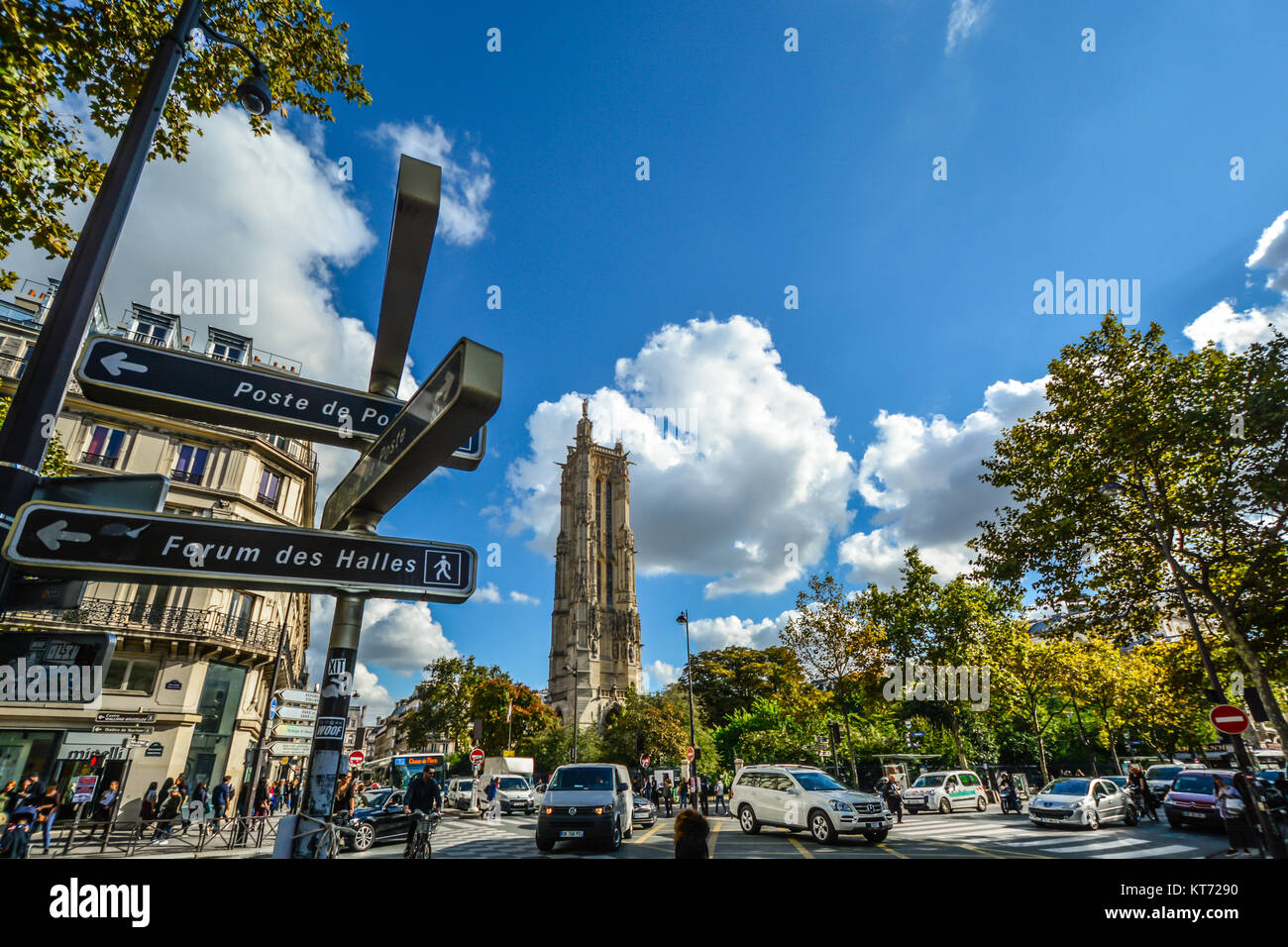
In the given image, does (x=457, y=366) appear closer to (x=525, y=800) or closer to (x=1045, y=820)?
(x=1045, y=820)

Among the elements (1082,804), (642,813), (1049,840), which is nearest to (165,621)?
(642,813)

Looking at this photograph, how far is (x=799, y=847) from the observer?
505 inches

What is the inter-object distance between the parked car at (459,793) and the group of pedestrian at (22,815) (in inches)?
738

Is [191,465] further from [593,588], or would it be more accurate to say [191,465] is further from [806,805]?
[593,588]

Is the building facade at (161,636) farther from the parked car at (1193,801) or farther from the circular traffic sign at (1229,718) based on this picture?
the parked car at (1193,801)

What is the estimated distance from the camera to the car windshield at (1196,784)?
1809 centimetres

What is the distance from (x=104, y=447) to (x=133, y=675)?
9242 millimetres

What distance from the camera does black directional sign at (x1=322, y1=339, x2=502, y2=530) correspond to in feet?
8.92

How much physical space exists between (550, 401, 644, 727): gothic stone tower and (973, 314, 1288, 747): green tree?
64.0 meters

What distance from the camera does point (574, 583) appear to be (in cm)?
8388

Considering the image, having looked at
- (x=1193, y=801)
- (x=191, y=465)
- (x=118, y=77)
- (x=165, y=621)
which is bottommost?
(x=1193, y=801)

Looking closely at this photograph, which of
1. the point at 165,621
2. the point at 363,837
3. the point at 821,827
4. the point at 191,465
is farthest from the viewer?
the point at 191,465

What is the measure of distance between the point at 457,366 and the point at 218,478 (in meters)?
29.0

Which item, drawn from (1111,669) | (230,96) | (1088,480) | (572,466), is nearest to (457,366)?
(230,96)
